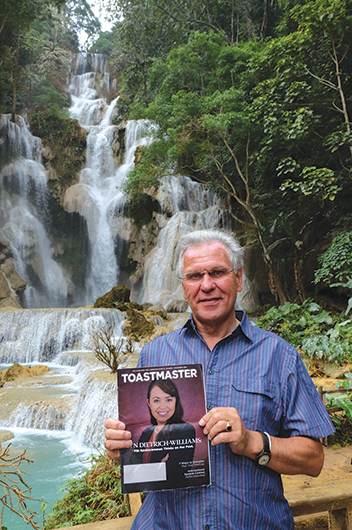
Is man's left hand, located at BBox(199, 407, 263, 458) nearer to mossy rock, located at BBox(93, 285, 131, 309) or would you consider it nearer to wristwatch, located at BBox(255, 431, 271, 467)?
wristwatch, located at BBox(255, 431, 271, 467)

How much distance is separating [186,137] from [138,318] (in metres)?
5.46

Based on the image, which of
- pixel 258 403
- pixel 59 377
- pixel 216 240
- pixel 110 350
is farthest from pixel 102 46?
pixel 258 403

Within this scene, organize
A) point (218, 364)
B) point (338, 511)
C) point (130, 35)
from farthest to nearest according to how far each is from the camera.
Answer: point (130, 35), point (338, 511), point (218, 364)

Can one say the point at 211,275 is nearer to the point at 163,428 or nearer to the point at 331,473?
the point at 163,428

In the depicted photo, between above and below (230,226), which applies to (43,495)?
below

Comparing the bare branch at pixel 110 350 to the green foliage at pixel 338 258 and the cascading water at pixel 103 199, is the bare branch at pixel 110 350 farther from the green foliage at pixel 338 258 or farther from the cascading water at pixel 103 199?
the cascading water at pixel 103 199

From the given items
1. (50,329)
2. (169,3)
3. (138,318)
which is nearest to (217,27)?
(169,3)

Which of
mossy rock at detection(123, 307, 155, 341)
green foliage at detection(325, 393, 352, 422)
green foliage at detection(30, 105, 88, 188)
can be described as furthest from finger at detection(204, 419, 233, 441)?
green foliage at detection(30, 105, 88, 188)

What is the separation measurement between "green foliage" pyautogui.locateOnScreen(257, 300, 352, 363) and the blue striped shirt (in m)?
5.08

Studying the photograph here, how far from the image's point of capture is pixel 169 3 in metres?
16.2

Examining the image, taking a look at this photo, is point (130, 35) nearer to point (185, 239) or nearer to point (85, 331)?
point (85, 331)

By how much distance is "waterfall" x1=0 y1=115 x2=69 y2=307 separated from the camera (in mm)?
19016

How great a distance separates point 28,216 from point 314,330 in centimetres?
1700

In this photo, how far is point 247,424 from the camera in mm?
1290
